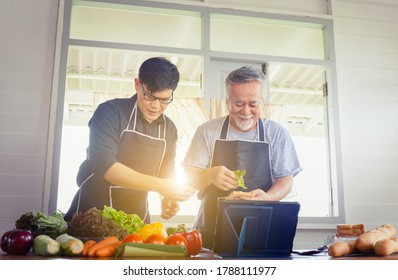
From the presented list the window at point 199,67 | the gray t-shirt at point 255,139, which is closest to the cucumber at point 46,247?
the window at point 199,67

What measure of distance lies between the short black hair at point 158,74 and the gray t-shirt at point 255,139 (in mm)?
476

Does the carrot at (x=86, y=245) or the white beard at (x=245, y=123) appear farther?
the white beard at (x=245, y=123)

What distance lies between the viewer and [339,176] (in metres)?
4.36

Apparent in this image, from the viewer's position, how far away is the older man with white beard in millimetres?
3891

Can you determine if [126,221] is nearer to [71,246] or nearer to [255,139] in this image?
[71,246]

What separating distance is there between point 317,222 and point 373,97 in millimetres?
1401

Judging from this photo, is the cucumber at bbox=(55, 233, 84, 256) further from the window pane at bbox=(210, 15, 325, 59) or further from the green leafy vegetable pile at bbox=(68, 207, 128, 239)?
the window pane at bbox=(210, 15, 325, 59)

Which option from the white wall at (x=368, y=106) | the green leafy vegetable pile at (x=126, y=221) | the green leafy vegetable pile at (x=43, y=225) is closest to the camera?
the green leafy vegetable pile at (x=43, y=225)

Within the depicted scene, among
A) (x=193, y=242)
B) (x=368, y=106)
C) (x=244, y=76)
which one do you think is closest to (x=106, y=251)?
(x=193, y=242)

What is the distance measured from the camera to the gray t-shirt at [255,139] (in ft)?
13.1

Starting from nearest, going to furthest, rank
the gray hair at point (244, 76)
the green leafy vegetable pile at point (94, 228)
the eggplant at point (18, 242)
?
the eggplant at point (18, 242) < the green leafy vegetable pile at point (94, 228) < the gray hair at point (244, 76)

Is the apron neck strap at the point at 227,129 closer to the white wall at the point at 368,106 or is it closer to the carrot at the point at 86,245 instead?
the white wall at the point at 368,106
